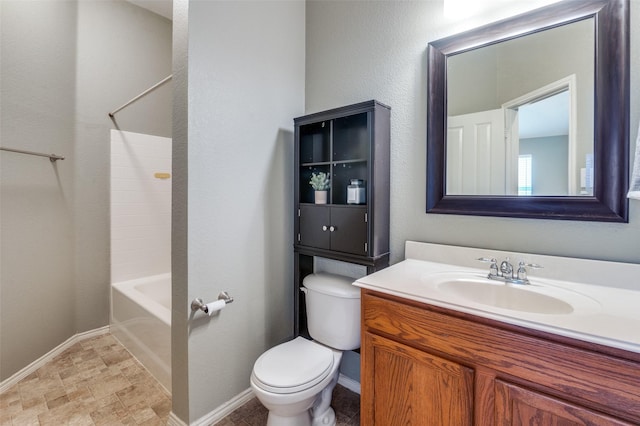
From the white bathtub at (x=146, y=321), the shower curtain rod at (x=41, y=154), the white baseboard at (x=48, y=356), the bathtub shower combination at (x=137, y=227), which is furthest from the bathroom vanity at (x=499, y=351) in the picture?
the shower curtain rod at (x=41, y=154)

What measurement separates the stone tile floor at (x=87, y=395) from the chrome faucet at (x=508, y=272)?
6.02 ft

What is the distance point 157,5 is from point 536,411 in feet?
12.0

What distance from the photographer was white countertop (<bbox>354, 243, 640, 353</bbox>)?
0.77m

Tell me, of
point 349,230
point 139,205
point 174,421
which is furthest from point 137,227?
point 349,230

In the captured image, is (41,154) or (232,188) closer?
(232,188)

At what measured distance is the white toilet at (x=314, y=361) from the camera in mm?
1299

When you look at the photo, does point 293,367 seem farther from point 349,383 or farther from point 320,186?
point 320,186

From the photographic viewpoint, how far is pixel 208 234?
1498 millimetres

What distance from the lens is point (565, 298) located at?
3.41ft

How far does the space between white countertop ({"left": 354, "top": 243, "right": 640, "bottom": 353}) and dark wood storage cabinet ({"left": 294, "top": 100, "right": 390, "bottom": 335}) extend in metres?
0.27

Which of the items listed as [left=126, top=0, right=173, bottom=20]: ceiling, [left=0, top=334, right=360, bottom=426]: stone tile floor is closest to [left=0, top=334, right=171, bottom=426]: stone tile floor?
[left=0, top=334, right=360, bottom=426]: stone tile floor

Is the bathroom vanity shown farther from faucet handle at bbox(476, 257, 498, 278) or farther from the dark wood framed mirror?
the dark wood framed mirror

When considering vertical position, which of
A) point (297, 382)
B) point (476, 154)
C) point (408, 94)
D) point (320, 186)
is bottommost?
point (297, 382)

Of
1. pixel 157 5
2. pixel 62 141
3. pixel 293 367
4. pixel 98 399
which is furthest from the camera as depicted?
pixel 157 5
